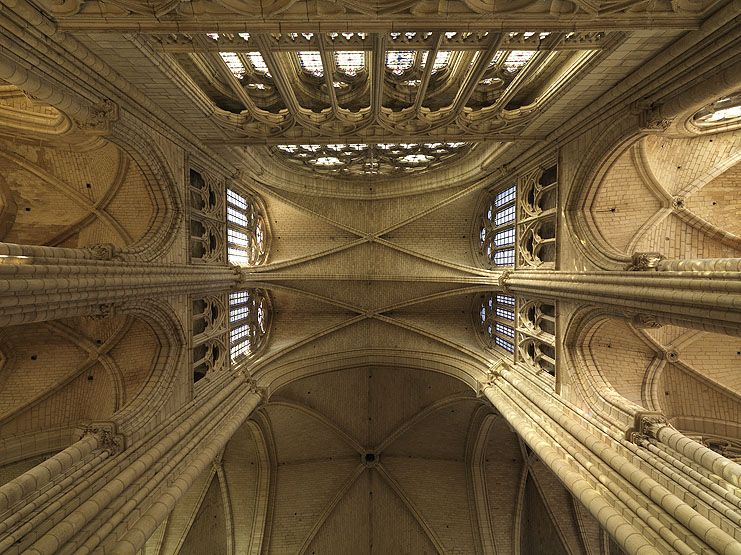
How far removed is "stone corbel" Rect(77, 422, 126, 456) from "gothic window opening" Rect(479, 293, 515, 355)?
11.2m

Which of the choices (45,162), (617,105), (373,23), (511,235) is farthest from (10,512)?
(511,235)

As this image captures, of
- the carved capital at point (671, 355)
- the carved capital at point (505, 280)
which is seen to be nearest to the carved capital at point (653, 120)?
the carved capital at point (671, 355)

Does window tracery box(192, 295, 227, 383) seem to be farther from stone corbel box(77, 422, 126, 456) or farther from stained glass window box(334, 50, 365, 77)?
A: stained glass window box(334, 50, 365, 77)

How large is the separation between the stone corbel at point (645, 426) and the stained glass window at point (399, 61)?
8777mm

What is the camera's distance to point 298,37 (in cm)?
681

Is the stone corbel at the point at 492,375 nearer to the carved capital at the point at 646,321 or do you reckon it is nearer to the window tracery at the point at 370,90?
the carved capital at the point at 646,321

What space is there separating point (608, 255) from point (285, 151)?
36.3ft

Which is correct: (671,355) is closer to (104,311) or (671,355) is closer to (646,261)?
(646,261)

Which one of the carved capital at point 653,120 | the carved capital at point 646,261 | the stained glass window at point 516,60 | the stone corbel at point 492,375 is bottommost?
the stone corbel at point 492,375

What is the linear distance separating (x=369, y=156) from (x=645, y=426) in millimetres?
11515

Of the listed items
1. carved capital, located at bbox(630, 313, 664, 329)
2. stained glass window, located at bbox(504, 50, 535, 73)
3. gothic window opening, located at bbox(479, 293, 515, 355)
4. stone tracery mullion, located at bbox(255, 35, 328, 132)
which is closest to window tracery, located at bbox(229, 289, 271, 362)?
stone tracery mullion, located at bbox(255, 35, 328, 132)

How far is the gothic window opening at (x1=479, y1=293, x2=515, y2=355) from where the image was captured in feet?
46.1

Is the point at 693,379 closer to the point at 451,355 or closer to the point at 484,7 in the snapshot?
the point at 451,355

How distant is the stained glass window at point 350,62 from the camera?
29.6 ft
